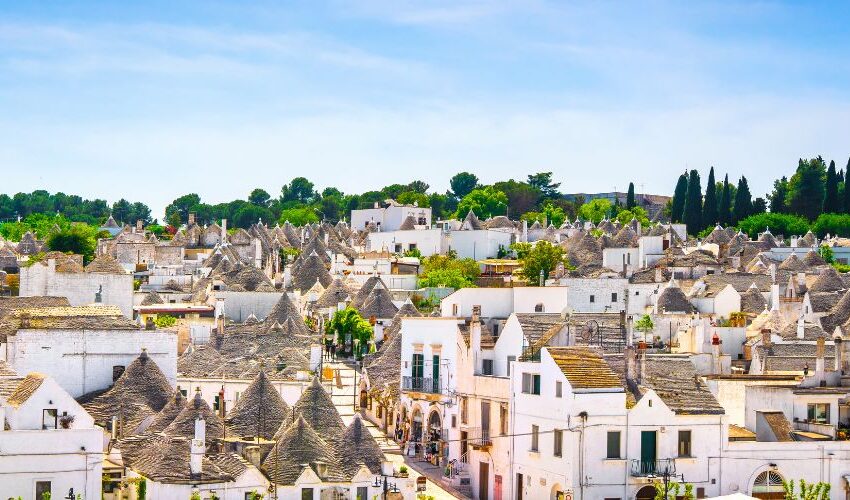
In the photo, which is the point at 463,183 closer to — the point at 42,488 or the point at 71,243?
the point at 71,243

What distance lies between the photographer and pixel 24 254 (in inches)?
4934

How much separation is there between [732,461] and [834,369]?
713 cm

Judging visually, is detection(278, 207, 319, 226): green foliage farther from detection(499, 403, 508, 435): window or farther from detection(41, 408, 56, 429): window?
detection(41, 408, 56, 429): window

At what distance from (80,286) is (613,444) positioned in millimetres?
33360

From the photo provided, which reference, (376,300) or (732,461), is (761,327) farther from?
(732,461)

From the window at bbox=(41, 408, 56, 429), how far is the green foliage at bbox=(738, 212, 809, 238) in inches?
4048

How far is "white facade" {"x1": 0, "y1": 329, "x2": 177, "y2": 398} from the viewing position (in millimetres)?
56938

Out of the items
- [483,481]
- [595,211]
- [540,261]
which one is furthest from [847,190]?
[483,481]

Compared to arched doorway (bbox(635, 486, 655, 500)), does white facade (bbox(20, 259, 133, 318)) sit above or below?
above

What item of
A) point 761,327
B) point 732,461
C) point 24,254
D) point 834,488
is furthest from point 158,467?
point 24,254

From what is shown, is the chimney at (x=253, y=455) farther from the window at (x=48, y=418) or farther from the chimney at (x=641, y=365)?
the chimney at (x=641, y=365)

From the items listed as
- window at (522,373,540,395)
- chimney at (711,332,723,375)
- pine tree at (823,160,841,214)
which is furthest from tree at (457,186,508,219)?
window at (522,373,540,395)

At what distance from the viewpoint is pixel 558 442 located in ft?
158

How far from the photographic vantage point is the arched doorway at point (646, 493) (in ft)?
157
